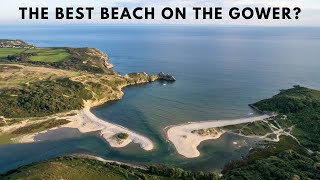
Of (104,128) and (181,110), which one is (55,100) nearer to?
(104,128)

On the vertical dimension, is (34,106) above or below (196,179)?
above

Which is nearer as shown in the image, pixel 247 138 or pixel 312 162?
pixel 312 162

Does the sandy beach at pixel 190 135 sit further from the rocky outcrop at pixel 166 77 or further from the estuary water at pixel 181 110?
the rocky outcrop at pixel 166 77

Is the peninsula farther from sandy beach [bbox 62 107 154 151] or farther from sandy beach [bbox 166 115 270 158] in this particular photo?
sandy beach [bbox 166 115 270 158]

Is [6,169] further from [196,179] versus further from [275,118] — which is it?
[275,118]

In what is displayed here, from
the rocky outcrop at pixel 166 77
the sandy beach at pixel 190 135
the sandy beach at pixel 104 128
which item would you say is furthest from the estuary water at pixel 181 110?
the rocky outcrop at pixel 166 77

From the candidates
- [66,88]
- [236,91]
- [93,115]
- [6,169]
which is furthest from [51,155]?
[236,91]

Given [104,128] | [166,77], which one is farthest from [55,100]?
[166,77]

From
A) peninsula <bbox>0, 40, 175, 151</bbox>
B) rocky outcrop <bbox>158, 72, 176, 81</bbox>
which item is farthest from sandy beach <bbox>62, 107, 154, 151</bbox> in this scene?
rocky outcrop <bbox>158, 72, 176, 81</bbox>
